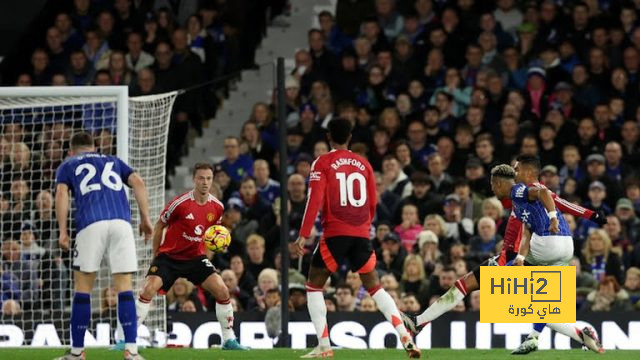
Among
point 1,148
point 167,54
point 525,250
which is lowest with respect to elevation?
point 525,250

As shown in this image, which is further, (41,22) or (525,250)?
(41,22)

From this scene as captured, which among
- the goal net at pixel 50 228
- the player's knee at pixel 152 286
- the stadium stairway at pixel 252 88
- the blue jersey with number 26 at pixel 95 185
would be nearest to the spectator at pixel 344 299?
the goal net at pixel 50 228

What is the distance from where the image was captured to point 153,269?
577 inches

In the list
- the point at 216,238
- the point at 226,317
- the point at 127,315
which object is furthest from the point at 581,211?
the point at 127,315

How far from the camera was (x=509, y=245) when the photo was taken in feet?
46.1

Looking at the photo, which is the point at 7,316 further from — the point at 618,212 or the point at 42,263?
the point at 618,212

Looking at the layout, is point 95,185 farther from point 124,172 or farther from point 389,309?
point 389,309

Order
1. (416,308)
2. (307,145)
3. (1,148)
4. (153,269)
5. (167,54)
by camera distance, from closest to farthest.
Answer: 1. (153,269)
2. (416,308)
3. (1,148)
4. (307,145)
5. (167,54)

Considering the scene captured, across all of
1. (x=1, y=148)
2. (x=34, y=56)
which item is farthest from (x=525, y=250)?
(x=34, y=56)

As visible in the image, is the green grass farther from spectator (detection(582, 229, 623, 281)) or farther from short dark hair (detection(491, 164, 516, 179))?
spectator (detection(582, 229, 623, 281))

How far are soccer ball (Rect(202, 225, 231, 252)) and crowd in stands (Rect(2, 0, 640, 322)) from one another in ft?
9.41

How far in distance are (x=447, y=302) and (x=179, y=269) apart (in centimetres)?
257

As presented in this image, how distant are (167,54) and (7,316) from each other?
5369 mm

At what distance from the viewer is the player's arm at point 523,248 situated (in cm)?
1348
